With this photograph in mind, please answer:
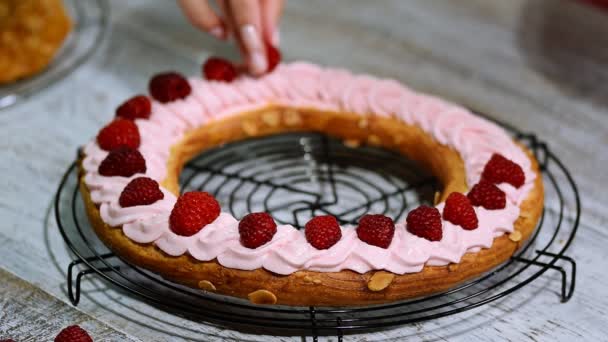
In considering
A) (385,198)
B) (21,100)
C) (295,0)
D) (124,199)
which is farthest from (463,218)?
(295,0)

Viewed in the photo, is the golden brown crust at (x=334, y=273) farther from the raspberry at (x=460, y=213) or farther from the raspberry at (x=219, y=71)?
the raspberry at (x=219, y=71)

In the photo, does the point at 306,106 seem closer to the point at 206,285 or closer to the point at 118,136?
the point at 118,136

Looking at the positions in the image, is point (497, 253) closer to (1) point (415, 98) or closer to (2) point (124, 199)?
(1) point (415, 98)

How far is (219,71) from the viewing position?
268cm

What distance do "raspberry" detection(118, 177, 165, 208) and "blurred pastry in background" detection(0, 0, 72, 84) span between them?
4.14 feet

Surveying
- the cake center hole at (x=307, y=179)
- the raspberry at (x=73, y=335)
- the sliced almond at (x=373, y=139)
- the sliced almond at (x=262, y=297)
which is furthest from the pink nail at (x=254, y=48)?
the raspberry at (x=73, y=335)

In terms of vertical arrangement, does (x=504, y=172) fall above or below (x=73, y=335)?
above

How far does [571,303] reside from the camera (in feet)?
7.23

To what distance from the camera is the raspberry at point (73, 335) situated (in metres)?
1.90

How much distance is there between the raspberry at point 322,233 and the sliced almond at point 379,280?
0.44 feet

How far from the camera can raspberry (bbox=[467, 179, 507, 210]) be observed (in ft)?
6.98

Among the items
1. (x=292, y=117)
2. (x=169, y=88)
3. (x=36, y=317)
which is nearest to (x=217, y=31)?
(x=169, y=88)

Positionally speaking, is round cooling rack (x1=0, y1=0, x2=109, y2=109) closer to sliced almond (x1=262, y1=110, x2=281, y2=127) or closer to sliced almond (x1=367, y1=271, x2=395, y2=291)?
sliced almond (x1=262, y1=110, x2=281, y2=127)

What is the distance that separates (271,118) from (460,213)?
87 cm
